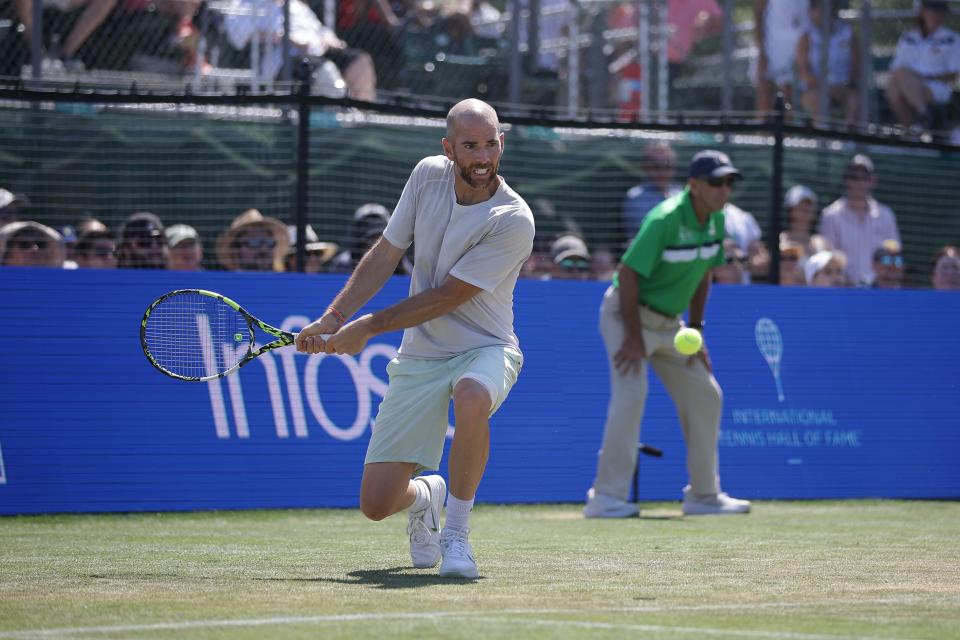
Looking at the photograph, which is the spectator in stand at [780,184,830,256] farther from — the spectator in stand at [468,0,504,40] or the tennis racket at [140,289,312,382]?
the tennis racket at [140,289,312,382]

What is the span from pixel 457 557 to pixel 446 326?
1.07 m

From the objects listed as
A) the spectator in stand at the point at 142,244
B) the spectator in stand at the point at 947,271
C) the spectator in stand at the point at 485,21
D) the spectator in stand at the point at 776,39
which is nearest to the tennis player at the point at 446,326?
the spectator in stand at the point at 142,244

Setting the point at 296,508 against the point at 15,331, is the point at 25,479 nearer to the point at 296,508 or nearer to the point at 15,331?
the point at 15,331

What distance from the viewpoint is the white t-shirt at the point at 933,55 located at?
51.2 feet

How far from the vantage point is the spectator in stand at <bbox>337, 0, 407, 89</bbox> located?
45.3ft

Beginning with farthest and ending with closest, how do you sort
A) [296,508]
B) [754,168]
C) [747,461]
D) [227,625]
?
[754,168], [747,461], [296,508], [227,625]

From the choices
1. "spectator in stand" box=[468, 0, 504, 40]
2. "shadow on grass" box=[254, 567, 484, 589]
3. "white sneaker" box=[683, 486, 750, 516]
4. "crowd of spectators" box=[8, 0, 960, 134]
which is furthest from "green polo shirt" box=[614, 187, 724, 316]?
"spectator in stand" box=[468, 0, 504, 40]

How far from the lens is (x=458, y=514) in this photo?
6.65m

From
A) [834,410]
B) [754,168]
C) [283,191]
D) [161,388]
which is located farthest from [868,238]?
[161,388]

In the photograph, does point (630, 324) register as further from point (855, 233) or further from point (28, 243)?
point (855, 233)

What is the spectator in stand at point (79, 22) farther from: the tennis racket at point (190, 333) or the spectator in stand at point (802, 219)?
the spectator in stand at point (802, 219)

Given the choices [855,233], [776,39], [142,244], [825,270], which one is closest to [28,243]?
[142,244]

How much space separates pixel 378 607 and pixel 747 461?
641 cm

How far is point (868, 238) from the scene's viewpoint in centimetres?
1387
